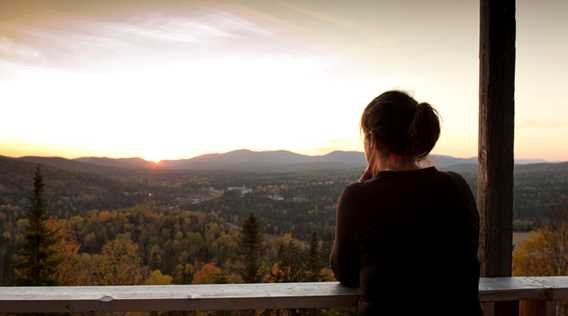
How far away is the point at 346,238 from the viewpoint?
120 cm

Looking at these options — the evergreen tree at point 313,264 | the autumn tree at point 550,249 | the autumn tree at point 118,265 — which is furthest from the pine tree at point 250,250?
the autumn tree at point 550,249

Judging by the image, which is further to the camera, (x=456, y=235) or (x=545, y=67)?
(x=545, y=67)

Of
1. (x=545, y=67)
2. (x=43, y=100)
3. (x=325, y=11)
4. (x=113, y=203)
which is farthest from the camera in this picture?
(x=113, y=203)

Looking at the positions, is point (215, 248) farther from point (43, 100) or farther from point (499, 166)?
point (499, 166)

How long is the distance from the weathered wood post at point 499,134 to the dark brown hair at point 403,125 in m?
0.63

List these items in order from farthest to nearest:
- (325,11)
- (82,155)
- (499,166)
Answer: (82,155) < (325,11) < (499,166)

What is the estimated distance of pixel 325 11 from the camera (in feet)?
9.14

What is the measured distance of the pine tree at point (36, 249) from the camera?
921 inches

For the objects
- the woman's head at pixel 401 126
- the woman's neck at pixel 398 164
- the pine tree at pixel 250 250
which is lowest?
the pine tree at pixel 250 250

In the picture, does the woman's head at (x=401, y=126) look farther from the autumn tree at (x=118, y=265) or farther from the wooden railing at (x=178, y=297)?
the autumn tree at (x=118, y=265)

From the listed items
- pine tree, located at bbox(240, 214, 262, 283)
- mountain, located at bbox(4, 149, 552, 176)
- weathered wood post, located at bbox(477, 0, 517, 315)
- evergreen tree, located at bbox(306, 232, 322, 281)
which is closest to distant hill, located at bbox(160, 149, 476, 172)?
mountain, located at bbox(4, 149, 552, 176)

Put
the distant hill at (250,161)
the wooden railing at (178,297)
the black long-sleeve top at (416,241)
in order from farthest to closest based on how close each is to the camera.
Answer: the distant hill at (250,161) → the wooden railing at (178,297) → the black long-sleeve top at (416,241)

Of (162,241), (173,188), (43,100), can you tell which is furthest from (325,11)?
(173,188)

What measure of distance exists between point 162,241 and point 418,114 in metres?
44.6
